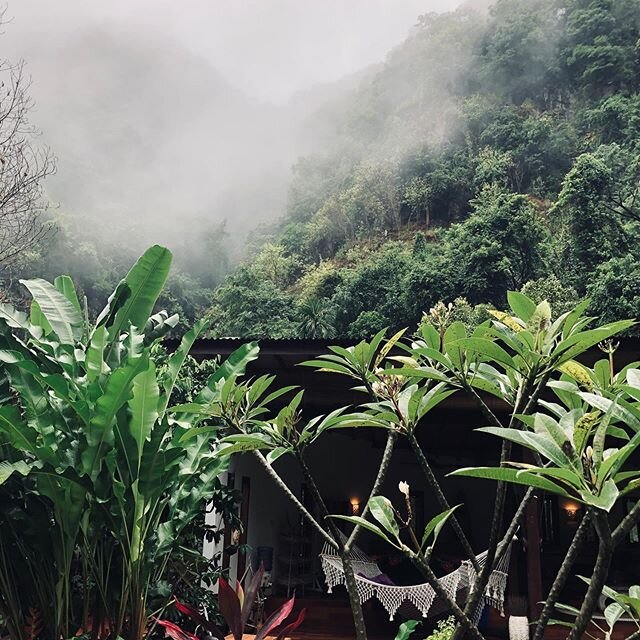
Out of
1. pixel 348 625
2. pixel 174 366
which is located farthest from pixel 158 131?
pixel 174 366

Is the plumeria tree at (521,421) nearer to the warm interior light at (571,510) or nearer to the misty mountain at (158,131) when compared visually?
the warm interior light at (571,510)

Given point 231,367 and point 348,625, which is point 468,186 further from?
point 231,367

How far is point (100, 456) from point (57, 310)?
856 mm

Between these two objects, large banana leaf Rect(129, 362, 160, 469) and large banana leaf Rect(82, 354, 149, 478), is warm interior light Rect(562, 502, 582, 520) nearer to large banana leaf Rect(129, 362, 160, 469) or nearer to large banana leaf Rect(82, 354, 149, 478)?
large banana leaf Rect(129, 362, 160, 469)

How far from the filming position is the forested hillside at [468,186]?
19.8 meters

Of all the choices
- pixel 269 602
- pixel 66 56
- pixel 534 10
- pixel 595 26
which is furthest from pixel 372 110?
pixel 269 602

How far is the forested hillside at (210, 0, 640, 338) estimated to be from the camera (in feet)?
64.9

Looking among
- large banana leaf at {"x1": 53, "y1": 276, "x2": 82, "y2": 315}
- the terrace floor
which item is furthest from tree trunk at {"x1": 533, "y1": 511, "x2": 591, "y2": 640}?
the terrace floor

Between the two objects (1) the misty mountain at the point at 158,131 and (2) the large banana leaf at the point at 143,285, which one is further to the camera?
(1) the misty mountain at the point at 158,131

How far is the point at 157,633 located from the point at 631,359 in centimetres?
314

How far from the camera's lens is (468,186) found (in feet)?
103

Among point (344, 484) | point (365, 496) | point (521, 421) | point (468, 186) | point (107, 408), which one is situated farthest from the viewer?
point (468, 186)

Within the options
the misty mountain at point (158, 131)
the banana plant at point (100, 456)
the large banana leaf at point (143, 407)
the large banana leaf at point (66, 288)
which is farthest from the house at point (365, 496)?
the misty mountain at point (158, 131)

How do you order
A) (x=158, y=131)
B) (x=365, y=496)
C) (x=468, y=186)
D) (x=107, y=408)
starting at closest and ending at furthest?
1. (x=107, y=408)
2. (x=365, y=496)
3. (x=468, y=186)
4. (x=158, y=131)
